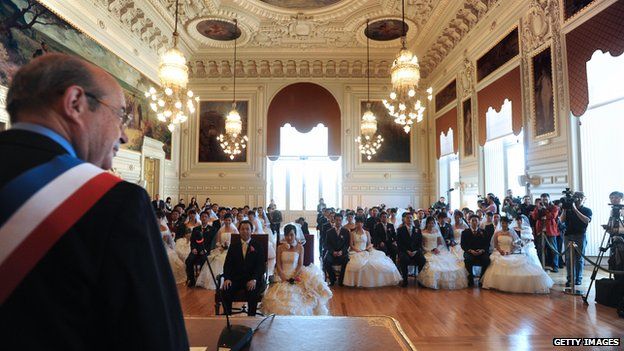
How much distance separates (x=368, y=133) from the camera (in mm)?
12617

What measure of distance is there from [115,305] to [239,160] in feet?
54.8

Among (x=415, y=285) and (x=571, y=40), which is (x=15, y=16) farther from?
(x=571, y=40)

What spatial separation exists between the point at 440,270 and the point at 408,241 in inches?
35.0

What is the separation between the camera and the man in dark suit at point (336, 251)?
721cm

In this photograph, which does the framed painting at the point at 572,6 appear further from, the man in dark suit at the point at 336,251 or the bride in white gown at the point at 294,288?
the bride in white gown at the point at 294,288

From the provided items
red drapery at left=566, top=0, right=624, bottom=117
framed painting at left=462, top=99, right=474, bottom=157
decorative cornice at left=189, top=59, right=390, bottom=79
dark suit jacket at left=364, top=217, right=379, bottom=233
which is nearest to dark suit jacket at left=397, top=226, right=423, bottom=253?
dark suit jacket at left=364, top=217, right=379, bottom=233

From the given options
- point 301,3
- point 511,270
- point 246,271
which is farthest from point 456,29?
point 246,271

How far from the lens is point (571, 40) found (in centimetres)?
793

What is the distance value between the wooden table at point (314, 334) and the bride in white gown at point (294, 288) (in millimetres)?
3056

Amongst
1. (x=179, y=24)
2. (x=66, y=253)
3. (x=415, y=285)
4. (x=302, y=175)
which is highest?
(x=179, y=24)

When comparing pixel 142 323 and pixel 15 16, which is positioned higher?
pixel 15 16

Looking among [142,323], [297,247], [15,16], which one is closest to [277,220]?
[297,247]
